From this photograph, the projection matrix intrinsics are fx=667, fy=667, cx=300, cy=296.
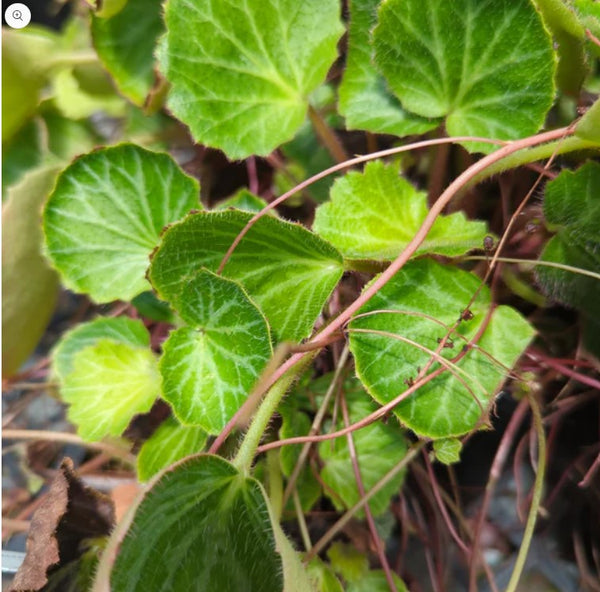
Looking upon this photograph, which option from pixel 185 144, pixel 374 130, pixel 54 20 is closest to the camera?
pixel 374 130

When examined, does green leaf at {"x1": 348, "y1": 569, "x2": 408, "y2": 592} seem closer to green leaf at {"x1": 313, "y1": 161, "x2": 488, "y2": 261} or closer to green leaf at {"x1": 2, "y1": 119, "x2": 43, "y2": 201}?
green leaf at {"x1": 313, "y1": 161, "x2": 488, "y2": 261}

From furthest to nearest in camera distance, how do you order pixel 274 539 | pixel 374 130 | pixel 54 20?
pixel 54 20, pixel 374 130, pixel 274 539

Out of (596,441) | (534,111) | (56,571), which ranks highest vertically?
(534,111)

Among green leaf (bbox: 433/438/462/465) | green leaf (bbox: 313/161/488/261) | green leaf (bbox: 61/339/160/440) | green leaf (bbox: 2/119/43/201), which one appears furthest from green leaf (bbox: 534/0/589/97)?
green leaf (bbox: 2/119/43/201)

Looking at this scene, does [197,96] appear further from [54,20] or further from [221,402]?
[54,20]

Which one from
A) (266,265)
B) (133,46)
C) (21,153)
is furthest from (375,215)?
(21,153)

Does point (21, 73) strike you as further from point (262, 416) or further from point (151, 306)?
point (262, 416)

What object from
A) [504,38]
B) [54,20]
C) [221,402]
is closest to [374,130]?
[504,38]

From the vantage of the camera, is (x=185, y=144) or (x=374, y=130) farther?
(x=185, y=144)

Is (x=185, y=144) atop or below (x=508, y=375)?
atop
